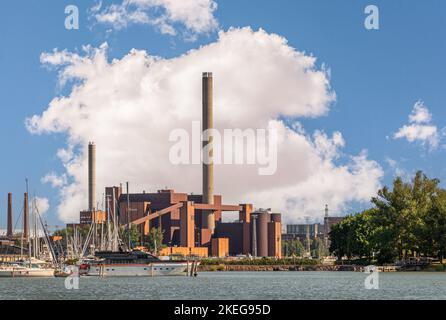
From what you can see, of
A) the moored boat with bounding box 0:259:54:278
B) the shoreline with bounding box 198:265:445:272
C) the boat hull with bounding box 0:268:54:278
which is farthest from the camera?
the shoreline with bounding box 198:265:445:272

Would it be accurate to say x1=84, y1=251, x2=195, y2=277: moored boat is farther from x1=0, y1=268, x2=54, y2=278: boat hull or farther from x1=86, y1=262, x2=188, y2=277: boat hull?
x1=0, y1=268, x2=54, y2=278: boat hull

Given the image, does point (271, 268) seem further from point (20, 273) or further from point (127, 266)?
point (20, 273)

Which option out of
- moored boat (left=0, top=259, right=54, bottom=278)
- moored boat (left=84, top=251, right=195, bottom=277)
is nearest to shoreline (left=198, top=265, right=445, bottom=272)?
moored boat (left=84, top=251, right=195, bottom=277)

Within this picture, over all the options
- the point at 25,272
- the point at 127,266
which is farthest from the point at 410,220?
the point at 25,272

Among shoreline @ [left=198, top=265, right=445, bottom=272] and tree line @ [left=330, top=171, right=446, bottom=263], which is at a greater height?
tree line @ [left=330, top=171, right=446, bottom=263]

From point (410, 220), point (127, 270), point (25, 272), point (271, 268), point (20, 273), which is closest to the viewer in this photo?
point (20, 273)

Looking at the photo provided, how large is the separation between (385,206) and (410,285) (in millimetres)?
54137

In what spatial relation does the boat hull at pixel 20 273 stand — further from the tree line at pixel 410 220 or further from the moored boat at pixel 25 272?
the tree line at pixel 410 220

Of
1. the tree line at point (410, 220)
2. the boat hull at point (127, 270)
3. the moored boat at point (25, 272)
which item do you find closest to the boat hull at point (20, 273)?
the moored boat at point (25, 272)

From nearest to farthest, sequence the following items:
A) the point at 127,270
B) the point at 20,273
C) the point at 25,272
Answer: the point at 20,273 → the point at 25,272 → the point at 127,270

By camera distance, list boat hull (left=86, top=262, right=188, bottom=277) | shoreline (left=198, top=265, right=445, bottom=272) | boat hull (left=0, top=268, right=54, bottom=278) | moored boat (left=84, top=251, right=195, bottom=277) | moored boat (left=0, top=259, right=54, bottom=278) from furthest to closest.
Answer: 1. shoreline (left=198, top=265, right=445, bottom=272)
2. moored boat (left=84, top=251, right=195, bottom=277)
3. boat hull (left=86, top=262, right=188, bottom=277)
4. moored boat (left=0, top=259, right=54, bottom=278)
5. boat hull (left=0, top=268, right=54, bottom=278)

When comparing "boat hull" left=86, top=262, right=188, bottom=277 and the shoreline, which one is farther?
the shoreline

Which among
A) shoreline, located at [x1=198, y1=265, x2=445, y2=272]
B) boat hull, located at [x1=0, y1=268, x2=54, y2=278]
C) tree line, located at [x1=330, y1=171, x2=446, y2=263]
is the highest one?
tree line, located at [x1=330, y1=171, x2=446, y2=263]
